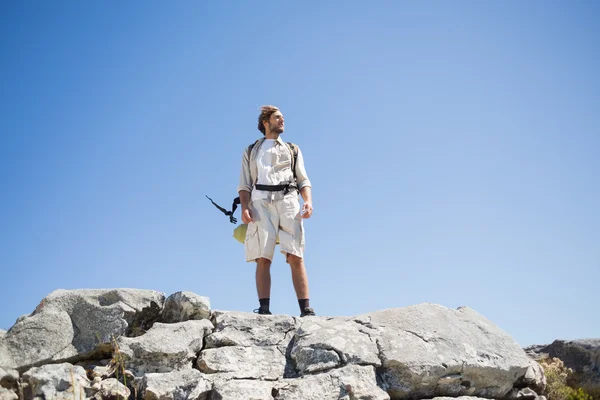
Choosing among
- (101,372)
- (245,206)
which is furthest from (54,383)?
(245,206)

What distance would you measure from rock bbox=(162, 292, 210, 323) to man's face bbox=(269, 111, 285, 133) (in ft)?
8.47

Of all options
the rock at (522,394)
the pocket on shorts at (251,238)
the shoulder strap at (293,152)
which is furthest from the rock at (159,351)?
the rock at (522,394)

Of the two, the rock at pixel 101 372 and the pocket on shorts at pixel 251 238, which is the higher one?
the pocket on shorts at pixel 251 238

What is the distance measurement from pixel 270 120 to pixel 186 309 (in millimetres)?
2853

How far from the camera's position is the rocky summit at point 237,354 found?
5219 millimetres

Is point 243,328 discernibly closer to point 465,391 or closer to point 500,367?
point 465,391

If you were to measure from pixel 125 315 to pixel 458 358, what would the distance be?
3.66 metres

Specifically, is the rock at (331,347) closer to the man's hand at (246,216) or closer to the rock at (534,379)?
the man's hand at (246,216)

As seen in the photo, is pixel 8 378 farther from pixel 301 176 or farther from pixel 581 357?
pixel 581 357

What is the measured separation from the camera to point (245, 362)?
5.70 m

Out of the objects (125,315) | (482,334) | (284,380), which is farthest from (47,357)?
(482,334)

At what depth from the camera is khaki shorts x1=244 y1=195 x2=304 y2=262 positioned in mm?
6988

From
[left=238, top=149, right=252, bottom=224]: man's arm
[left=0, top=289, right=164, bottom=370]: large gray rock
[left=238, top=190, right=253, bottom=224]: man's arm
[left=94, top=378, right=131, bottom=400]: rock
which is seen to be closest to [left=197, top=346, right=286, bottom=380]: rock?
[left=94, top=378, right=131, bottom=400]: rock

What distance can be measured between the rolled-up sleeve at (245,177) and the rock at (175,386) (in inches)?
114
